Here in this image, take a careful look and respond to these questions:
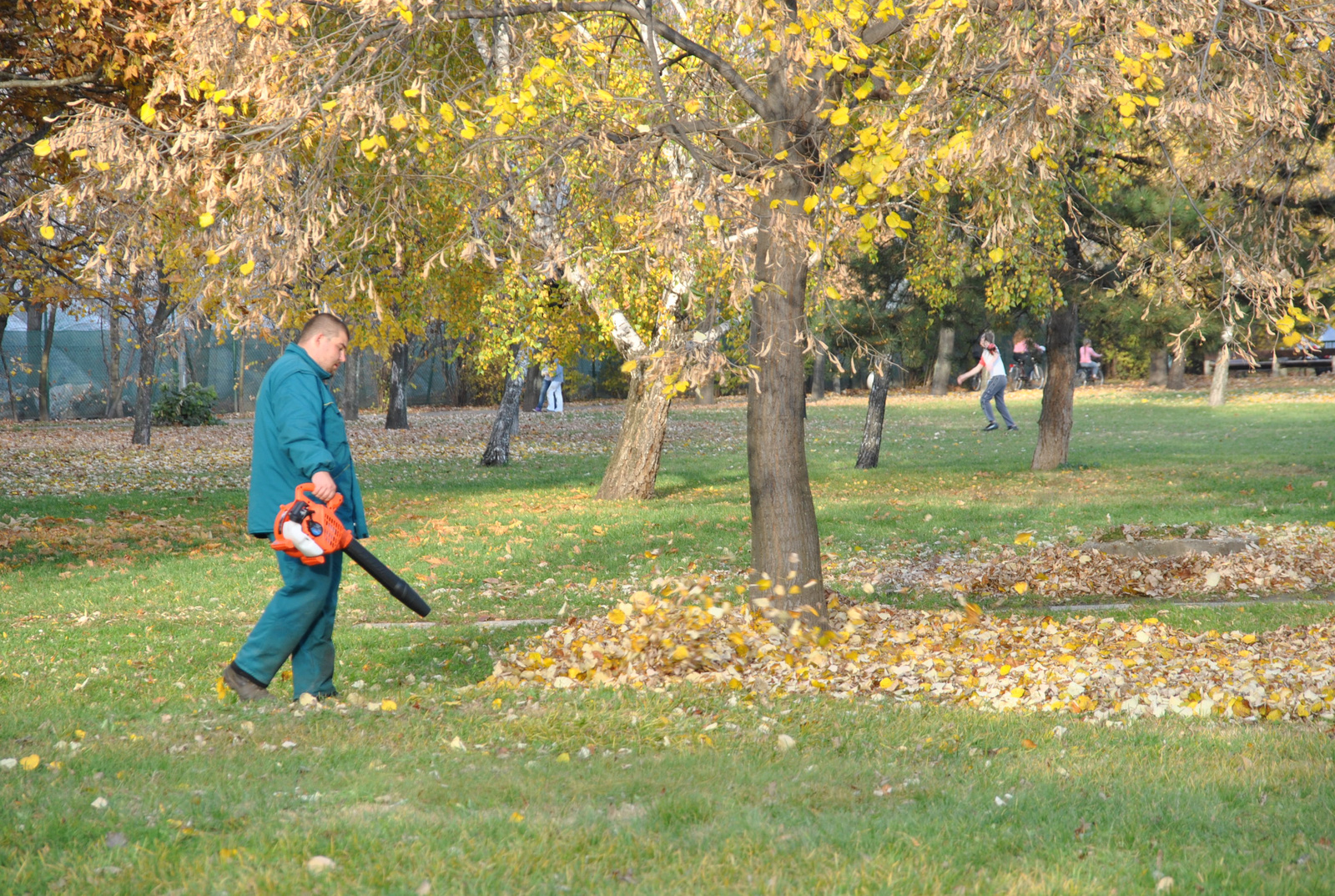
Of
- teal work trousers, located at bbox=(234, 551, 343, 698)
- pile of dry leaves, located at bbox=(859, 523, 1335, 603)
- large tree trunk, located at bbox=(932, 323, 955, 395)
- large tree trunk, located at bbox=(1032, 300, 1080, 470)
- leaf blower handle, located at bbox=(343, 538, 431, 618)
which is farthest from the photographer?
large tree trunk, located at bbox=(932, 323, 955, 395)

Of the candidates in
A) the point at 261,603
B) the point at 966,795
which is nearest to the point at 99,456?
the point at 261,603

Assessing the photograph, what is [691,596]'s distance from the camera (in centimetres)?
700

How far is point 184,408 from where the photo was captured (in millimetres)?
28156

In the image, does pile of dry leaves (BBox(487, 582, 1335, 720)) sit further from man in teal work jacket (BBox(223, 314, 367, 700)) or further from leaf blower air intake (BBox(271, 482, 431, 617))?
leaf blower air intake (BBox(271, 482, 431, 617))

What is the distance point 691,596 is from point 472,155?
307 centimetres

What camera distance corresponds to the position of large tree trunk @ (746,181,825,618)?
21.6 ft

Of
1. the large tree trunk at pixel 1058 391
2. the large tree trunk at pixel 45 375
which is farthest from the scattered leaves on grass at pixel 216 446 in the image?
the large tree trunk at pixel 1058 391

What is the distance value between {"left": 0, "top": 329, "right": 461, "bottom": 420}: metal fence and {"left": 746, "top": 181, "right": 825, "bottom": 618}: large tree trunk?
21093 mm

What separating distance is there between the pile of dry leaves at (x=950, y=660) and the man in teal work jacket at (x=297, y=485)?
3.42 ft

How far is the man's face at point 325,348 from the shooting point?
5242mm

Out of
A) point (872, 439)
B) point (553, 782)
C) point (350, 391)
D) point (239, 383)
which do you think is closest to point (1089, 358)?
point (350, 391)

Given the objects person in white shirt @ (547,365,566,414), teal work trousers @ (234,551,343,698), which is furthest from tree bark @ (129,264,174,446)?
teal work trousers @ (234,551,343,698)

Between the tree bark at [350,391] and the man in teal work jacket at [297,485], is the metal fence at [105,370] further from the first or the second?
the man in teal work jacket at [297,485]

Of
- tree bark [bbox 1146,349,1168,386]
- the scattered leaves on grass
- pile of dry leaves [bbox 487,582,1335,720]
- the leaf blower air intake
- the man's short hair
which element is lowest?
pile of dry leaves [bbox 487,582,1335,720]
